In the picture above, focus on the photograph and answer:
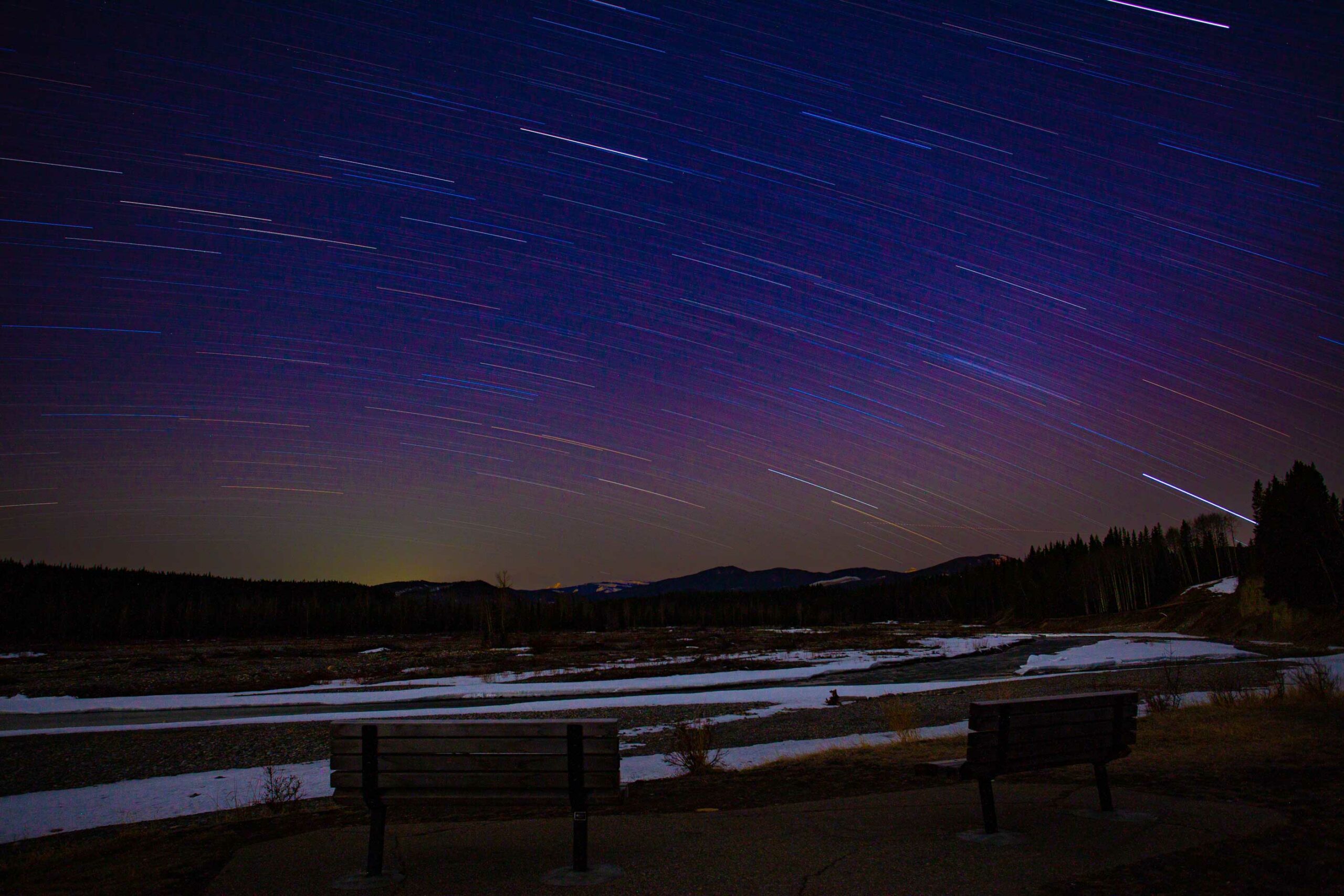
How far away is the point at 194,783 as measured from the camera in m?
14.7

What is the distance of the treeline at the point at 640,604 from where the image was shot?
109125 millimetres

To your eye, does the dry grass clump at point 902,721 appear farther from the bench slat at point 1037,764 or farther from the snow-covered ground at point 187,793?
the bench slat at point 1037,764

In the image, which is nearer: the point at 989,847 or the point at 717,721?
the point at 989,847

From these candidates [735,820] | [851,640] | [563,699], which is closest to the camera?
[735,820]

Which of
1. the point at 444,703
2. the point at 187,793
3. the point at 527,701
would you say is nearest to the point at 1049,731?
the point at 187,793

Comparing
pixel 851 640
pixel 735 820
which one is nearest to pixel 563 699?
pixel 735 820

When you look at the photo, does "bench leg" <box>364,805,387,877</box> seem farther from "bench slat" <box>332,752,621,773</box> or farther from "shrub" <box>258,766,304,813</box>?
"shrub" <box>258,766,304,813</box>

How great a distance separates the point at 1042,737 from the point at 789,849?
2.45 metres

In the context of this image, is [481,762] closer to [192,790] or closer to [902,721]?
[192,790]

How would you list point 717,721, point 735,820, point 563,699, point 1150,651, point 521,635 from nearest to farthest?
point 735,820 < point 717,721 < point 563,699 < point 1150,651 < point 521,635

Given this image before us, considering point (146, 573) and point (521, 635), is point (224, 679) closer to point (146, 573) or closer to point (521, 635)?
point (521, 635)

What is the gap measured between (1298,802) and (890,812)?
3861mm

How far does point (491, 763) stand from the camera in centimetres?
581

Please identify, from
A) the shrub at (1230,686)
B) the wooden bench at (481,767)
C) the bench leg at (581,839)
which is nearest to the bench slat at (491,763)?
the wooden bench at (481,767)
